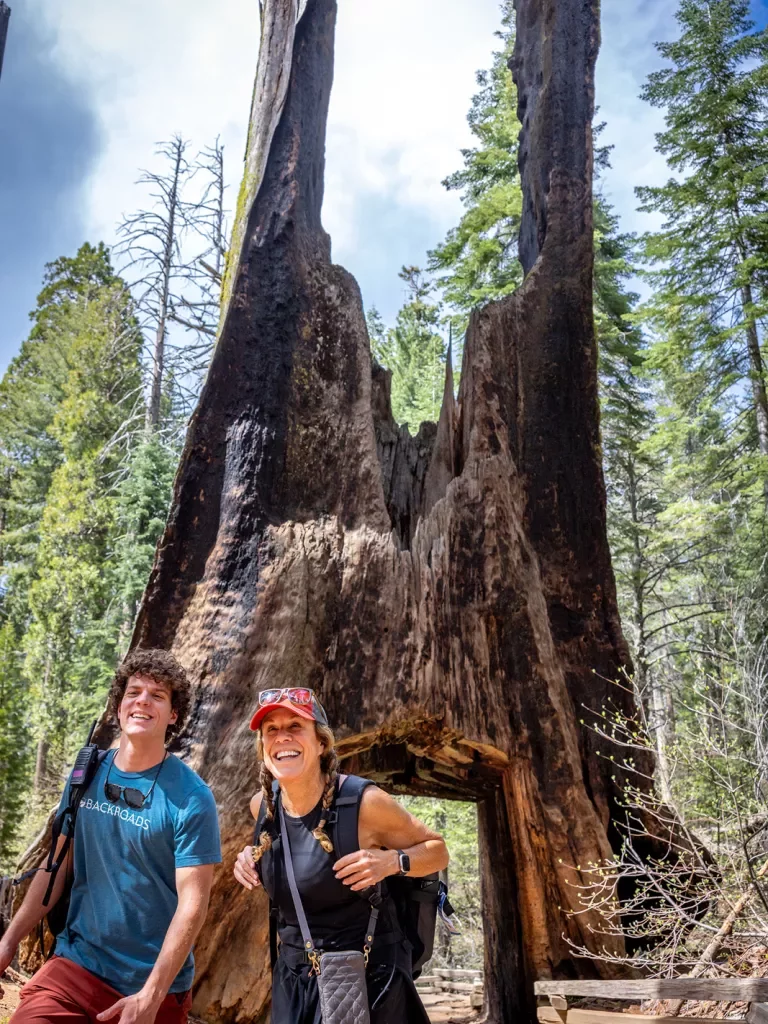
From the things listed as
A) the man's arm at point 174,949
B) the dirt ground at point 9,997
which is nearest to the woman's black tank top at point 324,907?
the man's arm at point 174,949

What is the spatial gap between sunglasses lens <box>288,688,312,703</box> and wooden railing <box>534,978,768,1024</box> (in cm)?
312

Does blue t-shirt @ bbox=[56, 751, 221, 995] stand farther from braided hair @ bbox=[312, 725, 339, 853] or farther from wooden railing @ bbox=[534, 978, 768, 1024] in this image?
wooden railing @ bbox=[534, 978, 768, 1024]

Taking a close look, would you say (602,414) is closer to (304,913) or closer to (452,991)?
(452,991)

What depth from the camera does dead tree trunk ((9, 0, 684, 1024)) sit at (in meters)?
6.46

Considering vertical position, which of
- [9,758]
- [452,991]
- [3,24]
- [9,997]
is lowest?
[452,991]

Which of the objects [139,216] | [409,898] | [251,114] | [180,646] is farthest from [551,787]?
[139,216]

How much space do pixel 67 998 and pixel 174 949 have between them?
379 millimetres

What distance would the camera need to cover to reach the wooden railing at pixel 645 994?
4656 mm

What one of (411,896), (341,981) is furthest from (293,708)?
(341,981)

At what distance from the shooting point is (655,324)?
17047 mm

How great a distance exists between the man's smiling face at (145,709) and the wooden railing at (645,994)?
131 inches

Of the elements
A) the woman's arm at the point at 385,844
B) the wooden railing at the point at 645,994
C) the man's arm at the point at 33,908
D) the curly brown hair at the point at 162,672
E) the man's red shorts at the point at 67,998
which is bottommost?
the wooden railing at the point at 645,994

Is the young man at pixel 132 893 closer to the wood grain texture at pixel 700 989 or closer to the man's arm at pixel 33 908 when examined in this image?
the man's arm at pixel 33 908

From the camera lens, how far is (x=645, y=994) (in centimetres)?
504
